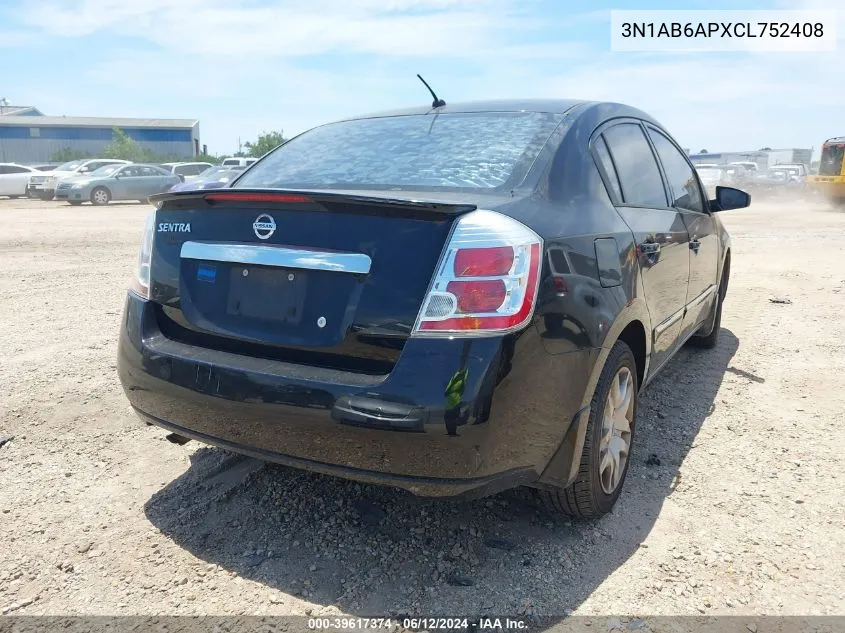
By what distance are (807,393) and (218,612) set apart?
372cm

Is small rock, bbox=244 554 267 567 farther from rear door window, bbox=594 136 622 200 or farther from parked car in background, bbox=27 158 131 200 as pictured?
parked car in background, bbox=27 158 131 200

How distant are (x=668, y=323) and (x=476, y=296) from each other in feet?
5.68

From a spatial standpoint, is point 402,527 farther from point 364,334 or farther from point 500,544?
point 364,334

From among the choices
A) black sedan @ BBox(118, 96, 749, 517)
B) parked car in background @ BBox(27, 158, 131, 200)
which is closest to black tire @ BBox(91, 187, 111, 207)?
parked car in background @ BBox(27, 158, 131, 200)

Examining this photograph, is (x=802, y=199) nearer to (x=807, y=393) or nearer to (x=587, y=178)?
(x=807, y=393)

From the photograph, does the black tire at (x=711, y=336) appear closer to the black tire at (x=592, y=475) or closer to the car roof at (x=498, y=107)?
the car roof at (x=498, y=107)

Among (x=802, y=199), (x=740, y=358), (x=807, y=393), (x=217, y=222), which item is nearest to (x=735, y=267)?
(x=740, y=358)

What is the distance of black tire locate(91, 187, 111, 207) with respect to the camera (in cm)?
2344

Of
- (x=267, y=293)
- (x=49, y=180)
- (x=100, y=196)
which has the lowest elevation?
(x=267, y=293)

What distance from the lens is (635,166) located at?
339 centimetres

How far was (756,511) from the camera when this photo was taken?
2887 millimetres

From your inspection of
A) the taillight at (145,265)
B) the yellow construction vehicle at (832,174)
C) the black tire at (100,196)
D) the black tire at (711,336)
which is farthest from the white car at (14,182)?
the yellow construction vehicle at (832,174)

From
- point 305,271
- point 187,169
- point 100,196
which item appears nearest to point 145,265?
point 305,271

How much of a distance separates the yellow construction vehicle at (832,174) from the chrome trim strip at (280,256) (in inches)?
1057
